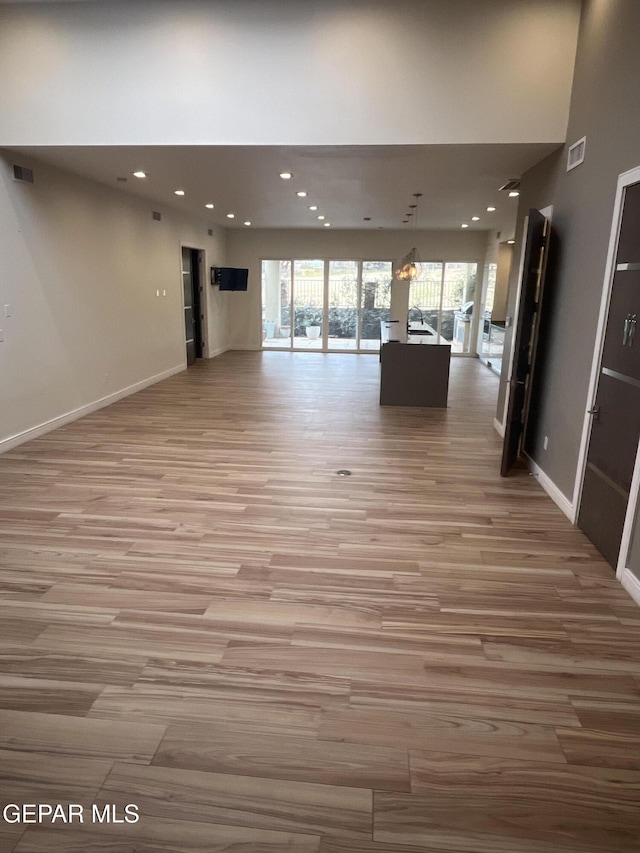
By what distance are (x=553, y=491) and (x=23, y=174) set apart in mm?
5734

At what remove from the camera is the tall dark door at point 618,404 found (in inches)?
119

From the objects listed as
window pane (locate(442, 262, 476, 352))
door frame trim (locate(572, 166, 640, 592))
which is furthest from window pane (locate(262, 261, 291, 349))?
door frame trim (locate(572, 166, 640, 592))

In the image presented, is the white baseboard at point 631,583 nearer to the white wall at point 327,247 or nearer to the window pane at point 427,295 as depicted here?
the white wall at point 327,247

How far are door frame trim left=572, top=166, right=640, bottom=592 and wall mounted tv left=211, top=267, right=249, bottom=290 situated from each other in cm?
933

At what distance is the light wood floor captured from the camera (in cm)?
167

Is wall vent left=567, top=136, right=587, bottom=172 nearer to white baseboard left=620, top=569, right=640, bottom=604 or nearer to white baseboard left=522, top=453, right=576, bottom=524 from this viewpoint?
white baseboard left=522, top=453, right=576, bottom=524

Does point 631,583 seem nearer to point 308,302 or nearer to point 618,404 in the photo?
point 618,404

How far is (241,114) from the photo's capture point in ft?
14.8

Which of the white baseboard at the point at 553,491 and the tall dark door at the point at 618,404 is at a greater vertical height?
the tall dark door at the point at 618,404

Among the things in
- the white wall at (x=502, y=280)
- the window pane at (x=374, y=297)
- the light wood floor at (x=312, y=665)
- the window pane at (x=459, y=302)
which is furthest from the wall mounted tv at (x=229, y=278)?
the light wood floor at (x=312, y=665)

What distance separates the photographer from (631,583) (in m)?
2.90

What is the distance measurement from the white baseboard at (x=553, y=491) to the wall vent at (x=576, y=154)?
97.7 inches

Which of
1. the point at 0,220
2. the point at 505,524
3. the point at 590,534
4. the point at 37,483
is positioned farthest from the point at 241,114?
the point at 590,534

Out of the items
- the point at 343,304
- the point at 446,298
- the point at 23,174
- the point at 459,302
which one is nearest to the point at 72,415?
the point at 23,174
